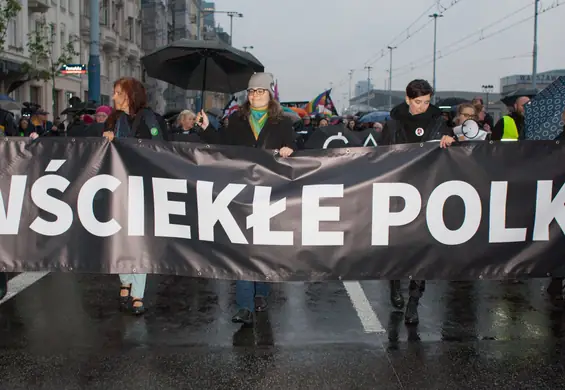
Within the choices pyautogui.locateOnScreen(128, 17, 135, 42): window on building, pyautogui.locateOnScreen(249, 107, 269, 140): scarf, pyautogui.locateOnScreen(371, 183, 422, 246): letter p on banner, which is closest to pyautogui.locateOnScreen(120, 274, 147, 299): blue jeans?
pyautogui.locateOnScreen(249, 107, 269, 140): scarf

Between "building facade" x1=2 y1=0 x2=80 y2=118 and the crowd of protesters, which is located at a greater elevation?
"building facade" x1=2 y1=0 x2=80 y2=118

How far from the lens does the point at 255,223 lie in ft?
16.8

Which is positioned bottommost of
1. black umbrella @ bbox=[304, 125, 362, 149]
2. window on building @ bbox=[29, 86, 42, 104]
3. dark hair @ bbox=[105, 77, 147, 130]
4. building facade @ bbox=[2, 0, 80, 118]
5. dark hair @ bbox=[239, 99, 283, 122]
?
black umbrella @ bbox=[304, 125, 362, 149]

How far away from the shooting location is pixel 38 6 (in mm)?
35531

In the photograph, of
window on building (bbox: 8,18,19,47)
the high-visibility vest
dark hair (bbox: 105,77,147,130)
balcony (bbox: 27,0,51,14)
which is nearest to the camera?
dark hair (bbox: 105,77,147,130)

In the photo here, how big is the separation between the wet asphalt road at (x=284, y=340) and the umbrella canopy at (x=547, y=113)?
154 centimetres

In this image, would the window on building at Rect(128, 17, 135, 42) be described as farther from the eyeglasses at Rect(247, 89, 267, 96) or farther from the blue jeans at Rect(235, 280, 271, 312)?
the blue jeans at Rect(235, 280, 271, 312)

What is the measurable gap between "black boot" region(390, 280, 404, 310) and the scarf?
1757mm

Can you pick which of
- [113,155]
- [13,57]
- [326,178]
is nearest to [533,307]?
[326,178]

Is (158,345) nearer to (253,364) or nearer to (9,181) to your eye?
(253,364)

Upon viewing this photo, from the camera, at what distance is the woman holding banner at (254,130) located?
5738 millimetres

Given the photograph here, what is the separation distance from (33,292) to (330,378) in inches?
132

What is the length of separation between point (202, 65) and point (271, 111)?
294 centimetres

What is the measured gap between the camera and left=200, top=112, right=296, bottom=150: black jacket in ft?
18.8
